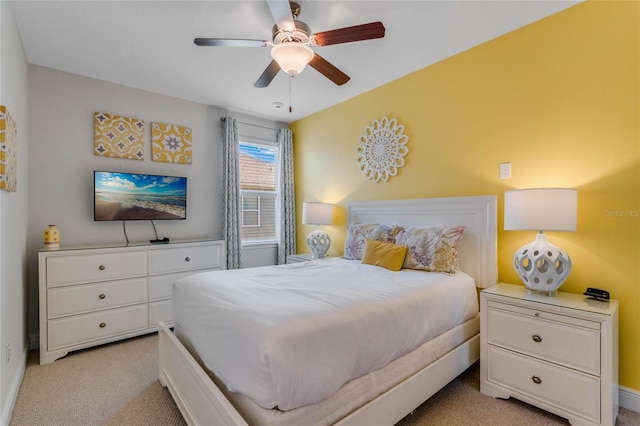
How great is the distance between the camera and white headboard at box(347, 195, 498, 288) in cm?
246

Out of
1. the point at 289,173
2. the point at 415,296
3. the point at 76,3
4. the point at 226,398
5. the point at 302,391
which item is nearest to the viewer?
the point at 302,391

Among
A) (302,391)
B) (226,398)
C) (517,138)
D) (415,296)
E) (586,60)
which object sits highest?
(586,60)

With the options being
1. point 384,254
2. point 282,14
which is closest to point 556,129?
point 384,254

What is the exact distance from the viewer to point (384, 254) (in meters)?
2.64

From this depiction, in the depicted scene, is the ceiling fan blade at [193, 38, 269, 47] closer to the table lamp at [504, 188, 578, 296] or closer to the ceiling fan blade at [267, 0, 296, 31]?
the ceiling fan blade at [267, 0, 296, 31]

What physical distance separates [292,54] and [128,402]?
254cm

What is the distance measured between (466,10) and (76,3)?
2.72 meters

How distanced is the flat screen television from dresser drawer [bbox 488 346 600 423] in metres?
3.44

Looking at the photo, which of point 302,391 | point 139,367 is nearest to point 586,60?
point 302,391

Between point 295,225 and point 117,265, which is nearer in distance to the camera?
point 117,265

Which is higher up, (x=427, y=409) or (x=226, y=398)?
(x=226, y=398)

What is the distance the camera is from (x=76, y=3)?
205cm

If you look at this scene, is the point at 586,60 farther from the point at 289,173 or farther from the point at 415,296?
the point at 289,173

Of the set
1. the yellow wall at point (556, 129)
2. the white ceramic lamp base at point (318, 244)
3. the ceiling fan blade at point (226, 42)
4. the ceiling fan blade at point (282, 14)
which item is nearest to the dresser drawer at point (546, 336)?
the yellow wall at point (556, 129)
